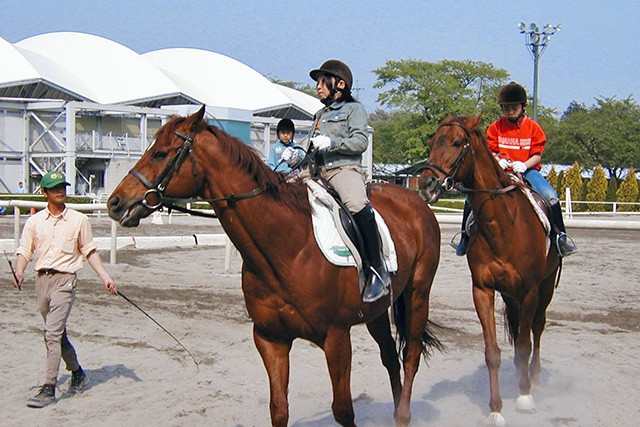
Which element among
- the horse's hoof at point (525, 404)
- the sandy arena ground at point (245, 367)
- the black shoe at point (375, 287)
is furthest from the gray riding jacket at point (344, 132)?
the horse's hoof at point (525, 404)


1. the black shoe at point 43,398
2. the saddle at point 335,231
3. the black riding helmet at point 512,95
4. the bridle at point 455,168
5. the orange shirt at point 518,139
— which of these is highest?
the black riding helmet at point 512,95

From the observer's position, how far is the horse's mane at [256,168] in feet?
15.1

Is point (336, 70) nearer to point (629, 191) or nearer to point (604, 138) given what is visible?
point (629, 191)

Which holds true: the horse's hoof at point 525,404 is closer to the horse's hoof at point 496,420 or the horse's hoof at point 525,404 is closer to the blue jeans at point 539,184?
the horse's hoof at point 496,420

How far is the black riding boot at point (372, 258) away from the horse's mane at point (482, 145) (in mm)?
1692

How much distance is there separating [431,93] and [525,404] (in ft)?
196

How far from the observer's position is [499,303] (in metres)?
11.6

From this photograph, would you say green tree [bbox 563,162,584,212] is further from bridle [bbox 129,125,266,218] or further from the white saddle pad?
bridle [bbox 129,125,266,218]

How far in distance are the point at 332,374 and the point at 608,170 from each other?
237 ft

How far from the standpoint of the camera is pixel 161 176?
4.38m

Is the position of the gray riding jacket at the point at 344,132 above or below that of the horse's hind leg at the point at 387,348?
above

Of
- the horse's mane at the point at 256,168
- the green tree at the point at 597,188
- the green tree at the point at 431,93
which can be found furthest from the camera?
the green tree at the point at 431,93

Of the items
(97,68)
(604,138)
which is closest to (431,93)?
(604,138)

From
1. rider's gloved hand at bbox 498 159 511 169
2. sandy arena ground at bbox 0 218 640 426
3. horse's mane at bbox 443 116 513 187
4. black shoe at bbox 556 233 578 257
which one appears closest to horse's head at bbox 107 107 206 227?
sandy arena ground at bbox 0 218 640 426
